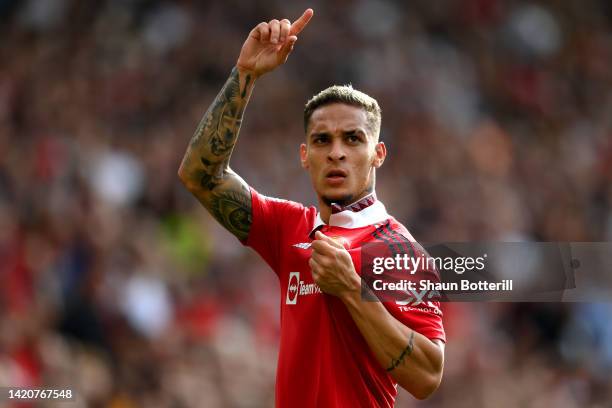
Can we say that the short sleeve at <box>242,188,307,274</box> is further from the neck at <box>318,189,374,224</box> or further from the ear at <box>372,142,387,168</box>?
the ear at <box>372,142,387,168</box>

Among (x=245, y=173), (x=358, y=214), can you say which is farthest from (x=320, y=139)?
(x=245, y=173)

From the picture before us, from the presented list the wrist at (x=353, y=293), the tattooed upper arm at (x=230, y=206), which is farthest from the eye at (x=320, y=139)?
the wrist at (x=353, y=293)

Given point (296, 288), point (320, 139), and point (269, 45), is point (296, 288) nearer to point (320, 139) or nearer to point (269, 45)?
point (320, 139)

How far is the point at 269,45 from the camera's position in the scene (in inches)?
181

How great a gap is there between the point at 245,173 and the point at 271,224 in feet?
20.4

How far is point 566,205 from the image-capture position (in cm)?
1168

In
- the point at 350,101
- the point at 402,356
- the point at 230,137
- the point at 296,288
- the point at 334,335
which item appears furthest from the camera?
the point at 230,137

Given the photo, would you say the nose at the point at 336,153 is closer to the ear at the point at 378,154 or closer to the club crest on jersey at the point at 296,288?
the ear at the point at 378,154

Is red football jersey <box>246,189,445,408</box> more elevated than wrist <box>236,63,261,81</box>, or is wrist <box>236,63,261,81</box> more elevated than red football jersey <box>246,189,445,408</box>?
wrist <box>236,63,261,81</box>

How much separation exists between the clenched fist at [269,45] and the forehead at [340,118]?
30 centimetres

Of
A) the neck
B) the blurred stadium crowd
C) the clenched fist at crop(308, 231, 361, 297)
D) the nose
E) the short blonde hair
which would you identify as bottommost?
the clenched fist at crop(308, 231, 361, 297)

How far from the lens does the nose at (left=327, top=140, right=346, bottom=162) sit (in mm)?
4410

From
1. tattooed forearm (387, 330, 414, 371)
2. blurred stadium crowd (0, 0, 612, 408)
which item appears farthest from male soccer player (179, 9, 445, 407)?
blurred stadium crowd (0, 0, 612, 408)

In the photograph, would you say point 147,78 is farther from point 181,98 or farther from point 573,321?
point 573,321
